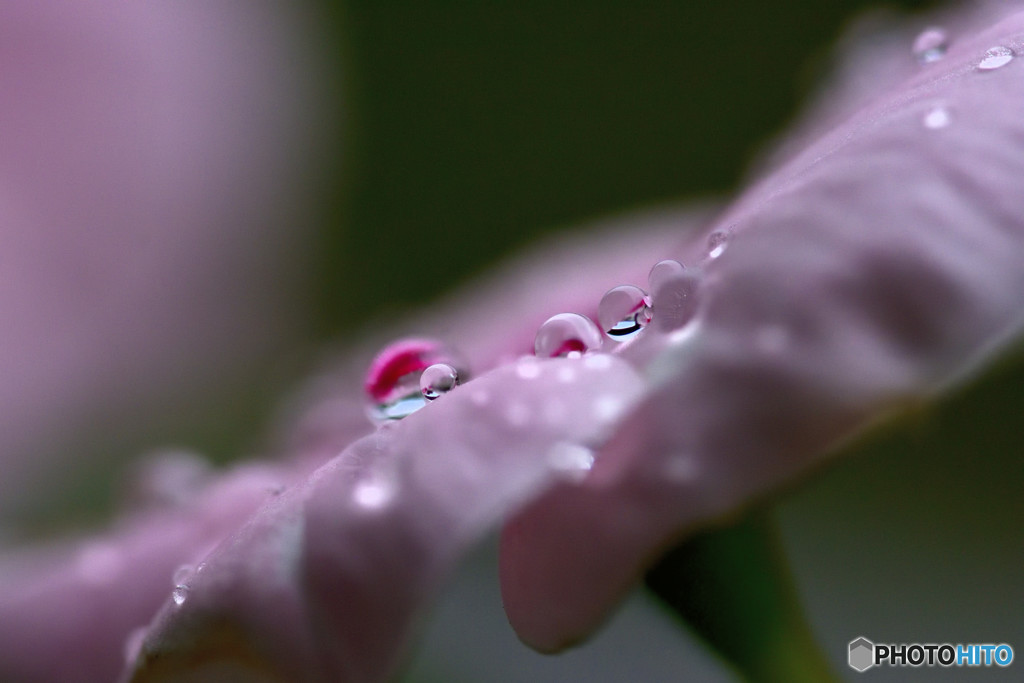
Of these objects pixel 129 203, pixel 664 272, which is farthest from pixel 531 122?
pixel 664 272

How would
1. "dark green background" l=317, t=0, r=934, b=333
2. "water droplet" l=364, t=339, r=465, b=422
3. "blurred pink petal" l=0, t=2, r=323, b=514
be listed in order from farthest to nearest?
"dark green background" l=317, t=0, r=934, b=333 → "blurred pink petal" l=0, t=2, r=323, b=514 → "water droplet" l=364, t=339, r=465, b=422

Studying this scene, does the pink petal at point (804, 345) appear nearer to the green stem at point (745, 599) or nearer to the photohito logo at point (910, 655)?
the green stem at point (745, 599)

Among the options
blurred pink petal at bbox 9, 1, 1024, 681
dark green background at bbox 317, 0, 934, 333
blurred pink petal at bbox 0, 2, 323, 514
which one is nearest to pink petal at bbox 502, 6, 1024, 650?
blurred pink petal at bbox 9, 1, 1024, 681

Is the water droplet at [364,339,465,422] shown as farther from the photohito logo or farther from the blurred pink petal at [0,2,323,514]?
the blurred pink petal at [0,2,323,514]

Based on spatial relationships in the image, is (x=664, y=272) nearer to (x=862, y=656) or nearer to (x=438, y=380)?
(x=438, y=380)

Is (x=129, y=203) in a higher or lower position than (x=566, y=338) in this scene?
higher

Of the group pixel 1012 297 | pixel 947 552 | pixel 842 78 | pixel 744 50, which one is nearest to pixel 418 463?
pixel 1012 297

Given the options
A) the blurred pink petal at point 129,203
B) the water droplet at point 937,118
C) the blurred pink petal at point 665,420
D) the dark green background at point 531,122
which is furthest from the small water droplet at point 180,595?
the dark green background at point 531,122
